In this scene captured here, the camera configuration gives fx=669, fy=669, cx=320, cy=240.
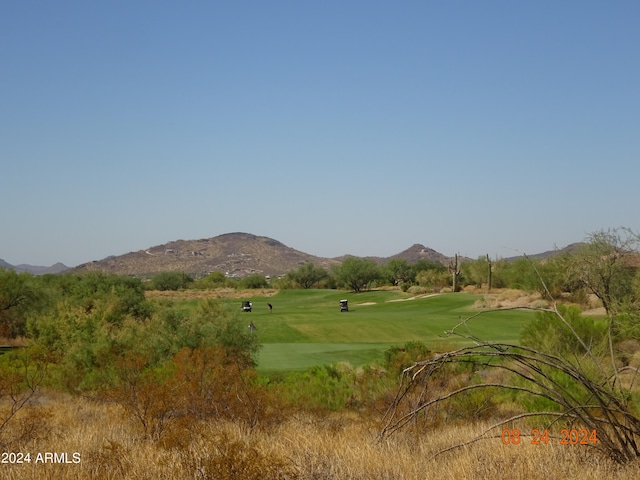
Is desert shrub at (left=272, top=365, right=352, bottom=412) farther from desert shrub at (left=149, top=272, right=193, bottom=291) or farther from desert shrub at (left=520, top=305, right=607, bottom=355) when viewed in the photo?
desert shrub at (left=149, top=272, right=193, bottom=291)

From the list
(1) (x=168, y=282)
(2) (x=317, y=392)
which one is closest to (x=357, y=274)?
(1) (x=168, y=282)

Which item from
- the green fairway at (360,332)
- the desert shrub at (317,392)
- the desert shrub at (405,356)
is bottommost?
the green fairway at (360,332)

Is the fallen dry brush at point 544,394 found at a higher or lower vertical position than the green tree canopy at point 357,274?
lower

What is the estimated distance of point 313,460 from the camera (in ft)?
24.3

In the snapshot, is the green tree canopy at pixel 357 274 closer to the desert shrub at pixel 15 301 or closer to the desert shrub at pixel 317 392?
the desert shrub at pixel 15 301

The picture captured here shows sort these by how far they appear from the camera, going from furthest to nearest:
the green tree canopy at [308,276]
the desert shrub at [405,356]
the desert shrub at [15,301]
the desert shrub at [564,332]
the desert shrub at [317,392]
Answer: the green tree canopy at [308,276], the desert shrub at [15,301], the desert shrub at [564,332], the desert shrub at [405,356], the desert shrub at [317,392]

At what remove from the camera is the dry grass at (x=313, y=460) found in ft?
21.7

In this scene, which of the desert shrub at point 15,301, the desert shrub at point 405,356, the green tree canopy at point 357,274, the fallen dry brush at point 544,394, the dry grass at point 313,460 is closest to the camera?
the fallen dry brush at point 544,394

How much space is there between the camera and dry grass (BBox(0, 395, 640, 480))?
661 cm

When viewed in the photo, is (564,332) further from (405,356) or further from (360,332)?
(360,332)

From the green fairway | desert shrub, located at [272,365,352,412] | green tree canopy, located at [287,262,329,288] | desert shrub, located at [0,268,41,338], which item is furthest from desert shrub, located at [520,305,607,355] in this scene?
green tree canopy, located at [287,262,329,288]

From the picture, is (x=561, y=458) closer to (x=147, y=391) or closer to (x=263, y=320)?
(x=147, y=391)

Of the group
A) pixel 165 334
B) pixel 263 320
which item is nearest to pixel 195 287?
pixel 263 320

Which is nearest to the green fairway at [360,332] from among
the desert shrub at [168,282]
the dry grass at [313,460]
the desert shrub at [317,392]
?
the desert shrub at [317,392]
